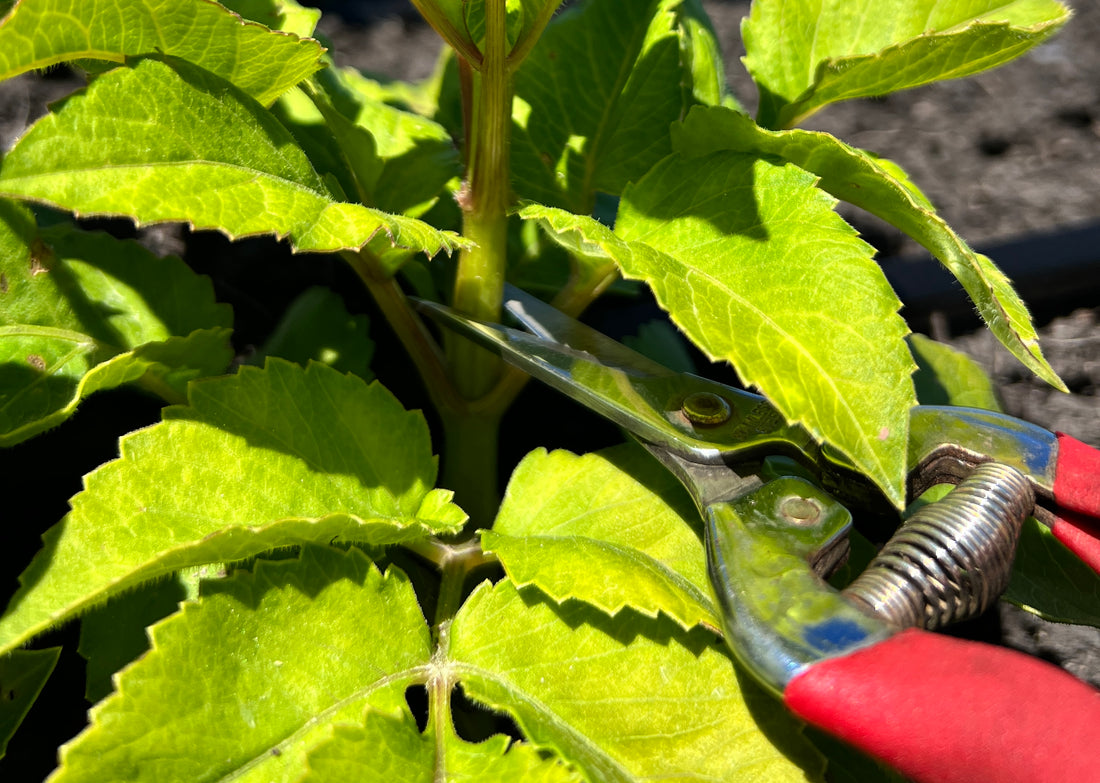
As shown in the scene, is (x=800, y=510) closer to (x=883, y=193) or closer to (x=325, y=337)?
(x=883, y=193)

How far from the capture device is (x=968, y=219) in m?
1.25

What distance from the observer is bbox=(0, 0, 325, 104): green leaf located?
49 centimetres

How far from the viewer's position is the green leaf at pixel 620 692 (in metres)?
0.57

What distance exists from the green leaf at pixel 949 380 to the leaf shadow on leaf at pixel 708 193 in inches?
11.1

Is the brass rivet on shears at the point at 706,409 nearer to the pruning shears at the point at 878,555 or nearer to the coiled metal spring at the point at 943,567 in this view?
the pruning shears at the point at 878,555

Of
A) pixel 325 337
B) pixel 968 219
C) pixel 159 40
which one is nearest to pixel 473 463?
pixel 325 337

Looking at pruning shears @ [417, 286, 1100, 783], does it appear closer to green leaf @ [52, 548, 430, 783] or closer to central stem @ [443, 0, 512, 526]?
central stem @ [443, 0, 512, 526]

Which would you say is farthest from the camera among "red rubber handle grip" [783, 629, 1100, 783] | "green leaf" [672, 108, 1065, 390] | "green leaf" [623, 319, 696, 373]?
"green leaf" [623, 319, 696, 373]

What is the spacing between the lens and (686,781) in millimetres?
563

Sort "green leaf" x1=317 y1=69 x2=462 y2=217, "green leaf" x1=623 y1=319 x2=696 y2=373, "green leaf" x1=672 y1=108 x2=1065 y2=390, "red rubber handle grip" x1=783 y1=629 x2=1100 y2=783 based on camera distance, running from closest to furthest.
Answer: "red rubber handle grip" x1=783 y1=629 x2=1100 y2=783 → "green leaf" x1=672 y1=108 x2=1065 y2=390 → "green leaf" x1=317 y1=69 x2=462 y2=217 → "green leaf" x1=623 y1=319 x2=696 y2=373

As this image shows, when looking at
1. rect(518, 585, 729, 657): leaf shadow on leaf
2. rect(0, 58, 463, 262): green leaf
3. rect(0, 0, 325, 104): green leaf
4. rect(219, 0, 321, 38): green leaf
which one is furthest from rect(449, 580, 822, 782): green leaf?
rect(219, 0, 321, 38): green leaf

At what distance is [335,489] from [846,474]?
33 centimetres

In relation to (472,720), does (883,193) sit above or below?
above

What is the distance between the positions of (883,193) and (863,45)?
19 centimetres
